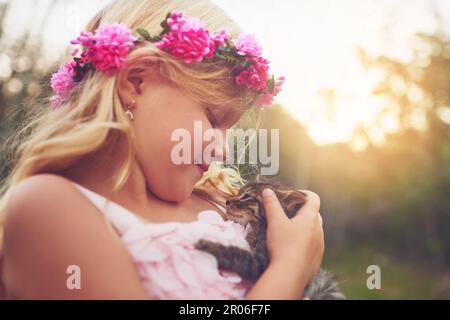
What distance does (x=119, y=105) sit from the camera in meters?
1.22

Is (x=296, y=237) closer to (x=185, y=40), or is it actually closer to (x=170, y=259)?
(x=170, y=259)

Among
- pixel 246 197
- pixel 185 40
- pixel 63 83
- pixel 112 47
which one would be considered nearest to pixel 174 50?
pixel 185 40

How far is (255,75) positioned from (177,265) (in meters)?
0.61

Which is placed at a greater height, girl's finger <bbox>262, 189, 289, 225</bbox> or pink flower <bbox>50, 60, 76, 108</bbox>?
pink flower <bbox>50, 60, 76, 108</bbox>

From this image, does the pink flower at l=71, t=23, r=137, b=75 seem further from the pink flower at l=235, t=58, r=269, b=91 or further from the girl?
the pink flower at l=235, t=58, r=269, b=91

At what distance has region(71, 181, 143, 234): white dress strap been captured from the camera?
44.1 inches

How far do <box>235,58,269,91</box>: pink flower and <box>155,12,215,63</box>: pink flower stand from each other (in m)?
0.14

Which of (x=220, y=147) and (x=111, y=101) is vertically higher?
(x=111, y=101)

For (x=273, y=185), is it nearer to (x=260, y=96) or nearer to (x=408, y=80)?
(x=260, y=96)

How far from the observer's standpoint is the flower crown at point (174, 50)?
1.27 metres

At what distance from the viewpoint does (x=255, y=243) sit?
4.39 feet

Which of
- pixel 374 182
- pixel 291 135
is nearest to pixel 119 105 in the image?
pixel 291 135

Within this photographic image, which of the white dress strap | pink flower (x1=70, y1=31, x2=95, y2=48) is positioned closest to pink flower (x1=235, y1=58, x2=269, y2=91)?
pink flower (x1=70, y1=31, x2=95, y2=48)

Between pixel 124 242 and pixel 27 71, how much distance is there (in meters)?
2.36
